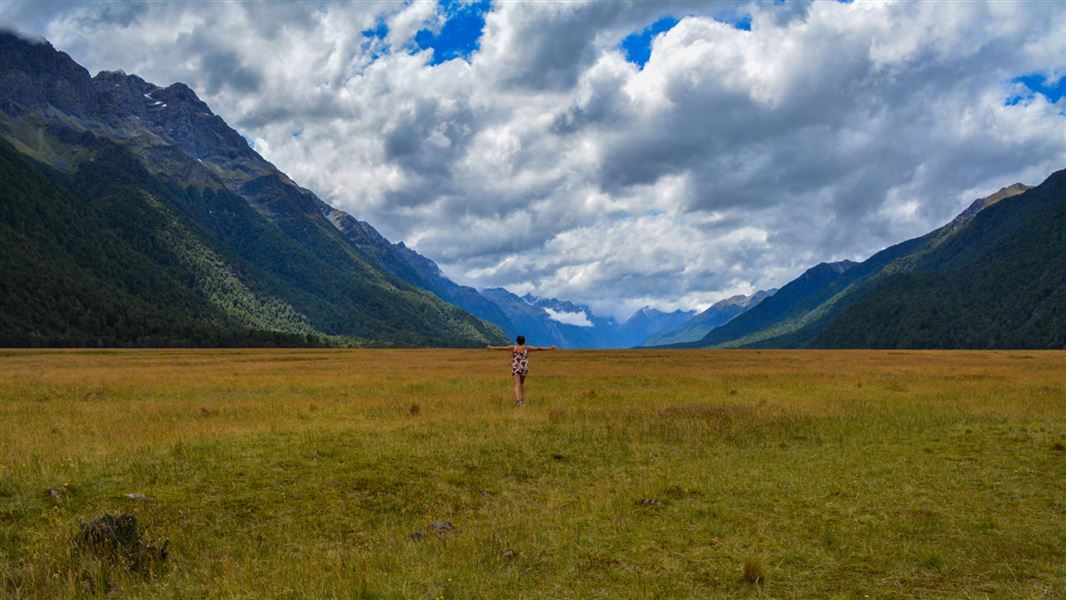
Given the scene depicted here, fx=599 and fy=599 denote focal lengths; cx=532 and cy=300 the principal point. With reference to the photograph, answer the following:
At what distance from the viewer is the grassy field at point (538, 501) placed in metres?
9.61

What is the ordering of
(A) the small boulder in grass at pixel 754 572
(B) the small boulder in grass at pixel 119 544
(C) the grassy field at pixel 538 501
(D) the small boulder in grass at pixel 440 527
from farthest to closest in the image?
(D) the small boulder in grass at pixel 440 527
(B) the small boulder in grass at pixel 119 544
(C) the grassy field at pixel 538 501
(A) the small boulder in grass at pixel 754 572

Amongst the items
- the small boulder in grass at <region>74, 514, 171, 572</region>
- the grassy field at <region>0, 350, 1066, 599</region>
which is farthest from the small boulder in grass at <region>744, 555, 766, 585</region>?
the small boulder in grass at <region>74, 514, 171, 572</region>

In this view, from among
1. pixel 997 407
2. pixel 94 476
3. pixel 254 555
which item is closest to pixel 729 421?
pixel 997 407

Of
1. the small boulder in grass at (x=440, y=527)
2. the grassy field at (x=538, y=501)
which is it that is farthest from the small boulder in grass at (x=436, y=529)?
the grassy field at (x=538, y=501)

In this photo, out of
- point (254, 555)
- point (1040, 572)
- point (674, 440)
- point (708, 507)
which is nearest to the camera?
point (1040, 572)

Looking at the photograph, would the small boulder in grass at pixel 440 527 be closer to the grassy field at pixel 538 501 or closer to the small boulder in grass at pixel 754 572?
the grassy field at pixel 538 501

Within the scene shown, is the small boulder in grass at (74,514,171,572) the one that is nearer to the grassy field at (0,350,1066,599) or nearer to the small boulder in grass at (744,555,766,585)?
the grassy field at (0,350,1066,599)

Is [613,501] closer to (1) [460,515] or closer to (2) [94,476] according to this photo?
(1) [460,515]

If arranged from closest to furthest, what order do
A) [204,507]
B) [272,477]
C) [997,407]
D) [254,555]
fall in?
[254,555] < [204,507] < [272,477] < [997,407]

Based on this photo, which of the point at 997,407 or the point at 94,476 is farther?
the point at 997,407

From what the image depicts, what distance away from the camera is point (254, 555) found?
10758 millimetres

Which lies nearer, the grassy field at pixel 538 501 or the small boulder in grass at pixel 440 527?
the grassy field at pixel 538 501

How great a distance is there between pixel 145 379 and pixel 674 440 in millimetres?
40475

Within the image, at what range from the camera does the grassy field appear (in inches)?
378
